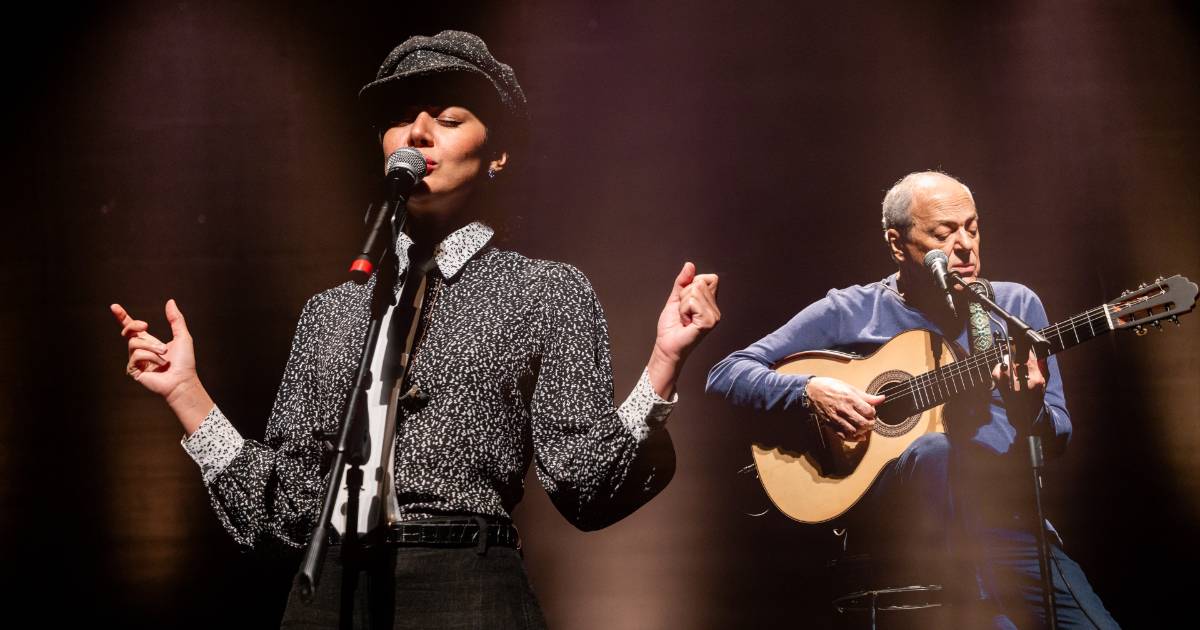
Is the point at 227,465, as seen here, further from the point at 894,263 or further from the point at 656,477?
the point at 894,263

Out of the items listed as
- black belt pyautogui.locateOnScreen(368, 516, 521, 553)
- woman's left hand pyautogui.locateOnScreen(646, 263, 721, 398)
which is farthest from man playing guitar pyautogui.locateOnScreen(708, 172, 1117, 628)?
black belt pyautogui.locateOnScreen(368, 516, 521, 553)

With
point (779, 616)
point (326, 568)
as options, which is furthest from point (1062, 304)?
point (326, 568)

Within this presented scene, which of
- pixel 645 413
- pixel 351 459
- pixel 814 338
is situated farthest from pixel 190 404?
pixel 814 338

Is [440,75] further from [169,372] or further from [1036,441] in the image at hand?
[1036,441]

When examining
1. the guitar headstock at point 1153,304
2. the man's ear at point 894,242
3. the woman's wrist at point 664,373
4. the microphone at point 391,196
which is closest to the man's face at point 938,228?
the man's ear at point 894,242

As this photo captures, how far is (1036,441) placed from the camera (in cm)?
243

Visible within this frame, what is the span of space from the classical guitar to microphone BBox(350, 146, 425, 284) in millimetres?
1494

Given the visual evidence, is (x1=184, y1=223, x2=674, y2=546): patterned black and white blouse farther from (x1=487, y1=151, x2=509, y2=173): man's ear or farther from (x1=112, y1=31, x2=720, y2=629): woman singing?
(x1=487, y1=151, x2=509, y2=173): man's ear

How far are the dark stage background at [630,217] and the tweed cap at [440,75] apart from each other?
1.01 meters

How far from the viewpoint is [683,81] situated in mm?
2816

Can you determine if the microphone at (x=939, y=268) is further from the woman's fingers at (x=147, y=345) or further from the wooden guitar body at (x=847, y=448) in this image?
the woman's fingers at (x=147, y=345)

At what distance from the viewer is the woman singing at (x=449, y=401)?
1368 mm

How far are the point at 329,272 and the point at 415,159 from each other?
1.53m

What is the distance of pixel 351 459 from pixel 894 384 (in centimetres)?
170
